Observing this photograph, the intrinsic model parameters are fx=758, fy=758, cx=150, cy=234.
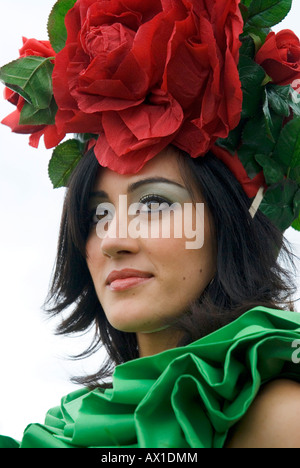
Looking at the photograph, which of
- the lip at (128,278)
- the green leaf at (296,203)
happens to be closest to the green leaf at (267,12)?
the green leaf at (296,203)

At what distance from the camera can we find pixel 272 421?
1750 millimetres

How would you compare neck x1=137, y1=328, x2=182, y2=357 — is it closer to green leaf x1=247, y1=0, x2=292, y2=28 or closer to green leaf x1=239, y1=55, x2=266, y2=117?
green leaf x1=239, y1=55, x2=266, y2=117

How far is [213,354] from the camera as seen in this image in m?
1.87

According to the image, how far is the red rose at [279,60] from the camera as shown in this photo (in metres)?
2.47

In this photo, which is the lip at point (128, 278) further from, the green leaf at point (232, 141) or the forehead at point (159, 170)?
the green leaf at point (232, 141)

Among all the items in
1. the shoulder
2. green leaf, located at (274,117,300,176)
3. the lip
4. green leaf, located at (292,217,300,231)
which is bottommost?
the shoulder

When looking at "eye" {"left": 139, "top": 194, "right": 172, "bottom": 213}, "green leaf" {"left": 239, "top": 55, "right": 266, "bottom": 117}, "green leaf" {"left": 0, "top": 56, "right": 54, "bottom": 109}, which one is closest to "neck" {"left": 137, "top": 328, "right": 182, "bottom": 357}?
"eye" {"left": 139, "top": 194, "right": 172, "bottom": 213}

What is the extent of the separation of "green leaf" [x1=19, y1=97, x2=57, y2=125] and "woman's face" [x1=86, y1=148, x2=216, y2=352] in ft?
1.29

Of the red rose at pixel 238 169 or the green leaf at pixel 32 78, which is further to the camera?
the green leaf at pixel 32 78

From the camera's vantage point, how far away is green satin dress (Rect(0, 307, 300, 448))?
1787 mm

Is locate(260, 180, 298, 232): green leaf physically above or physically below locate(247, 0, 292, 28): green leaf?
below

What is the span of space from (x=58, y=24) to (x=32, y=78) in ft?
0.69

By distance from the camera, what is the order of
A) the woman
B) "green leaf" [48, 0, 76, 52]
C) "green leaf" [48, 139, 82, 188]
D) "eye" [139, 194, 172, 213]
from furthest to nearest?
"green leaf" [48, 139, 82, 188] → "green leaf" [48, 0, 76, 52] → "eye" [139, 194, 172, 213] → the woman

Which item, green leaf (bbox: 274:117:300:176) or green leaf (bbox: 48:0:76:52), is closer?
green leaf (bbox: 274:117:300:176)
